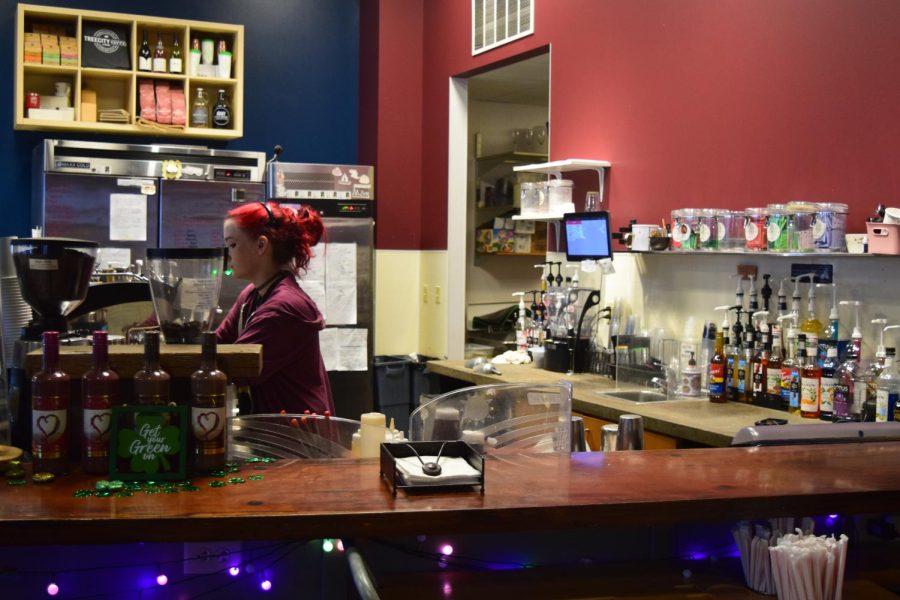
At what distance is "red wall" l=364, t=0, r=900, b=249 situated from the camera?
353 cm

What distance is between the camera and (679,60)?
4.48 m

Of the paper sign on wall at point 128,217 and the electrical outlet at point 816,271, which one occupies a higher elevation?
the paper sign on wall at point 128,217

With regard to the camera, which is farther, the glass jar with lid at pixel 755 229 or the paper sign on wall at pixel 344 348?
the paper sign on wall at pixel 344 348

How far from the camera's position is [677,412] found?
12.2 ft

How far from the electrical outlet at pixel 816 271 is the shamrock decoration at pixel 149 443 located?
2.78 metres

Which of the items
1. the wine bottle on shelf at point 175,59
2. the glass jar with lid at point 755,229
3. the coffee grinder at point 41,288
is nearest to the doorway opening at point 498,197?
the wine bottle on shelf at point 175,59

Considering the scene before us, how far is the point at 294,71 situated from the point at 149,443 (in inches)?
220

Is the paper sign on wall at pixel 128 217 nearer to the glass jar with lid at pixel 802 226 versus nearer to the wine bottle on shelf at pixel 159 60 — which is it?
the wine bottle on shelf at pixel 159 60

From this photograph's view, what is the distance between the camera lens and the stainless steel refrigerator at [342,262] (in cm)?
604

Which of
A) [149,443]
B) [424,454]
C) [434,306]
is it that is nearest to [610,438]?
[424,454]

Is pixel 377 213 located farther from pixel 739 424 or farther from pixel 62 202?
pixel 739 424

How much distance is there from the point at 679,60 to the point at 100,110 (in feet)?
12.1

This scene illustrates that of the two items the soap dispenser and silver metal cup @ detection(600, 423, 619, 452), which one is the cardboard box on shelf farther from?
silver metal cup @ detection(600, 423, 619, 452)

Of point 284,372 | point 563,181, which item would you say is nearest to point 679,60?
point 563,181
